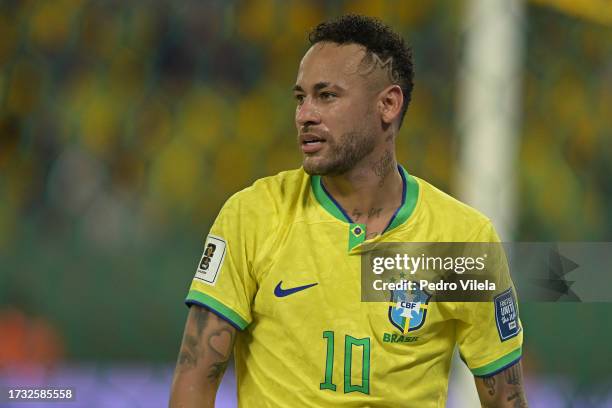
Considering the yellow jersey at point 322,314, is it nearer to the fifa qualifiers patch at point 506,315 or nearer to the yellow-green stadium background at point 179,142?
the fifa qualifiers patch at point 506,315

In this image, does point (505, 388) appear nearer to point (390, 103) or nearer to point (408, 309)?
point (408, 309)

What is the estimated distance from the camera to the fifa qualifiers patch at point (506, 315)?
55.1 inches

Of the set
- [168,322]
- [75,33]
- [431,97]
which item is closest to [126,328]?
[168,322]

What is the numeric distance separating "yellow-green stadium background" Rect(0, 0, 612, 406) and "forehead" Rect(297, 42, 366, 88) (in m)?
0.78

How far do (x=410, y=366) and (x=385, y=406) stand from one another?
64 mm

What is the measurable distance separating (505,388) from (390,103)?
1.40 ft

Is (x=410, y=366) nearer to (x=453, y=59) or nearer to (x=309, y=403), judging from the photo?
(x=309, y=403)

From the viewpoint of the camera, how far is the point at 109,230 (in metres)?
2.18

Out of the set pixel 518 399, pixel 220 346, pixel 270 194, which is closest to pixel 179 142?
pixel 270 194

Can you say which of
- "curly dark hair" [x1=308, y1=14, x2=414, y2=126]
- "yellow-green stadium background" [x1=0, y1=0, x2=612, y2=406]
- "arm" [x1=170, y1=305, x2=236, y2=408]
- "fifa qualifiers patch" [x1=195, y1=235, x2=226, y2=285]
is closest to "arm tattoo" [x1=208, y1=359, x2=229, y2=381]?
"arm" [x1=170, y1=305, x2=236, y2=408]

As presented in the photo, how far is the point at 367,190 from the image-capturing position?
55.5 inches

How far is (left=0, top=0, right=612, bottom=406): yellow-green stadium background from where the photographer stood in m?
2.16

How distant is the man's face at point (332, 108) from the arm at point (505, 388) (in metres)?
0.36

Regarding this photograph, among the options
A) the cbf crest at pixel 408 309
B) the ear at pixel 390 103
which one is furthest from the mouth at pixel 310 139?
the cbf crest at pixel 408 309
